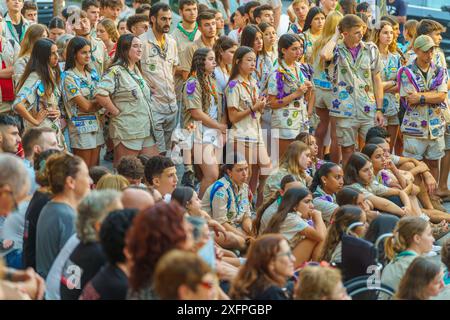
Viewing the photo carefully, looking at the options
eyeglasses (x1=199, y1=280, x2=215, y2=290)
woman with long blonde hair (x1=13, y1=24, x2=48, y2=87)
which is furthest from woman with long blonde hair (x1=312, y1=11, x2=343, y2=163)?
eyeglasses (x1=199, y1=280, x2=215, y2=290)

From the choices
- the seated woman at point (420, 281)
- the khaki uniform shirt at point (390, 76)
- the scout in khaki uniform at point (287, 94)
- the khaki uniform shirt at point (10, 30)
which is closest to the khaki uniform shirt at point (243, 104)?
the scout in khaki uniform at point (287, 94)

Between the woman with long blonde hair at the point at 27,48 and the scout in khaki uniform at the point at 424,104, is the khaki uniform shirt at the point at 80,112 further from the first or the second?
the scout in khaki uniform at the point at 424,104

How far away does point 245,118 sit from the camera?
32.8ft

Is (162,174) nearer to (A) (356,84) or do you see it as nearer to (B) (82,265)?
(B) (82,265)

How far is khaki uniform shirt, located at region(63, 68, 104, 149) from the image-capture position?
9.77 metres

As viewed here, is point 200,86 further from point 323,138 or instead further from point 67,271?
Answer: point 67,271

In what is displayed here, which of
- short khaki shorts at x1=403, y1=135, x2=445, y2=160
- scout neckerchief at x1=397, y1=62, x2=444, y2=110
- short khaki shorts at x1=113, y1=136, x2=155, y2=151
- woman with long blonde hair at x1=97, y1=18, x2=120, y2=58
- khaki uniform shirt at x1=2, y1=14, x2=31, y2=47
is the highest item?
khaki uniform shirt at x1=2, y1=14, x2=31, y2=47

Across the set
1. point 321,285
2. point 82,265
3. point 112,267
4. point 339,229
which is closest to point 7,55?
point 339,229

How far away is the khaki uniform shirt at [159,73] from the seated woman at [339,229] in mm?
3789

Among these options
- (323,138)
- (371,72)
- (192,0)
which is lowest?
(323,138)

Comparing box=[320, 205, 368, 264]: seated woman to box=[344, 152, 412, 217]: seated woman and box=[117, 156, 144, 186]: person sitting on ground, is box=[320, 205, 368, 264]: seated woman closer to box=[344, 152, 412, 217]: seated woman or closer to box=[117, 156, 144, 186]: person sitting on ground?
box=[117, 156, 144, 186]: person sitting on ground

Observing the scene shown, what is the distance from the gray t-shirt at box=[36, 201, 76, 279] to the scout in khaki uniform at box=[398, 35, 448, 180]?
546 cm
